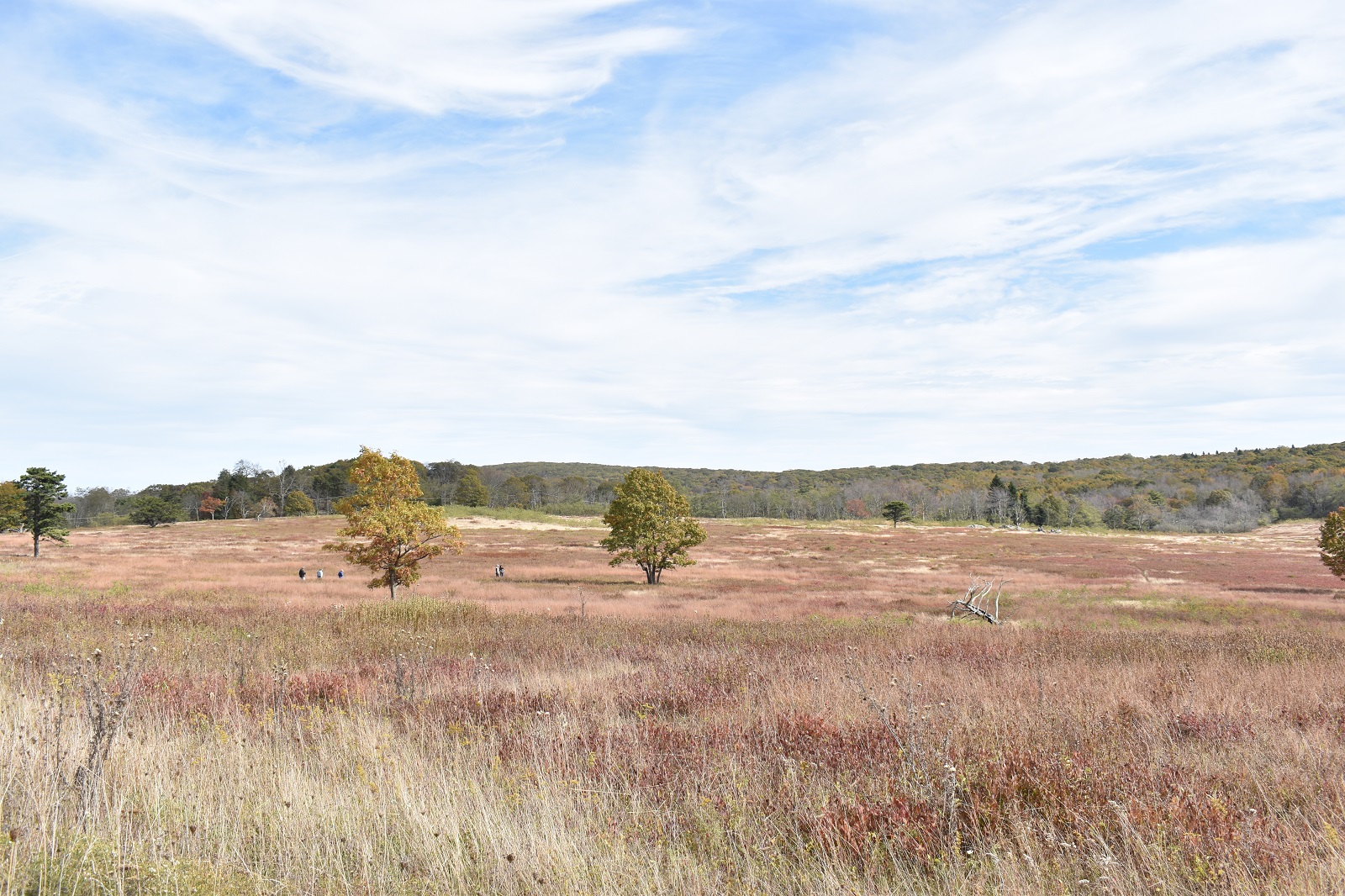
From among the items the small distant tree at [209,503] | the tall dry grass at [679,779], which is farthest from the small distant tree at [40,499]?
the small distant tree at [209,503]

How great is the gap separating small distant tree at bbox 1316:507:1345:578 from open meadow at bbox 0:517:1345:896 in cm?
2684

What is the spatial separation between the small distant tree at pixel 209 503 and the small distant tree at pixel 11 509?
6085cm

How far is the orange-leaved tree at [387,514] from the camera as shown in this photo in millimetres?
25078

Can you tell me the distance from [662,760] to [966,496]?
169 meters

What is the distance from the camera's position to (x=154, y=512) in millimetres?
99688

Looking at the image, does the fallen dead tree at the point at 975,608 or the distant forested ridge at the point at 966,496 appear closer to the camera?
the fallen dead tree at the point at 975,608

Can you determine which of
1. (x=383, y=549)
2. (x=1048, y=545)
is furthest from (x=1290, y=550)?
(x=383, y=549)

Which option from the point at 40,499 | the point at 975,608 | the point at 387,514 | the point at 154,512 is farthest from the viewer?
the point at 154,512

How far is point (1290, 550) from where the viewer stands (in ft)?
242

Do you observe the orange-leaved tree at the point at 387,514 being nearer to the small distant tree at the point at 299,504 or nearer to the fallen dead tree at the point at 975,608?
the fallen dead tree at the point at 975,608

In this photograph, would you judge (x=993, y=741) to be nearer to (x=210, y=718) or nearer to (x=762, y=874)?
(x=762, y=874)

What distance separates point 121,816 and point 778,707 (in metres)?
5.69

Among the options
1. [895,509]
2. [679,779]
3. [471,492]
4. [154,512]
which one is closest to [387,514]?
[679,779]

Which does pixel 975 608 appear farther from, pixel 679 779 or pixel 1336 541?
pixel 1336 541
